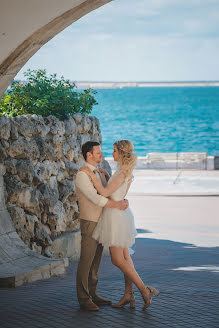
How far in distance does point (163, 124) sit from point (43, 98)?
82.6 meters

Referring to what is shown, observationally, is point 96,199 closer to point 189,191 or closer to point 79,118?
point 79,118

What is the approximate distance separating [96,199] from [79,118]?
4.96m

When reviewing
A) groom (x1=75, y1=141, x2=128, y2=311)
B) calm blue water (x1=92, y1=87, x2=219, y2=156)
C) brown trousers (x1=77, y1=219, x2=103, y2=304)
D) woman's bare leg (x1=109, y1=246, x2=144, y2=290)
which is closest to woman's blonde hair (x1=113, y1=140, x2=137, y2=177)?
groom (x1=75, y1=141, x2=128, y2=311)

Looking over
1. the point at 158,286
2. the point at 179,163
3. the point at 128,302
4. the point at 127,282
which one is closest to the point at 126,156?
the point at 127,282

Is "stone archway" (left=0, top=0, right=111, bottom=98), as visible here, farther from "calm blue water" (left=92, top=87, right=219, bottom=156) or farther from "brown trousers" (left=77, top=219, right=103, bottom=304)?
"calm blue water" (left=92, top=87, right=219, bottom=156)

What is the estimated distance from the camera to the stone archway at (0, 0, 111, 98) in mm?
6745

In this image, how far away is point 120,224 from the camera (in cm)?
636

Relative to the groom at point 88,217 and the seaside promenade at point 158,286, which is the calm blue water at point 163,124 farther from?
the groom at point 88,217

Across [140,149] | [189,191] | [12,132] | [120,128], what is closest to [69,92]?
[12,132]

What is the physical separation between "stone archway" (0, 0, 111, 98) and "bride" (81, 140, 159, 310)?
1.75 m

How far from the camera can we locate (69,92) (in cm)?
1133

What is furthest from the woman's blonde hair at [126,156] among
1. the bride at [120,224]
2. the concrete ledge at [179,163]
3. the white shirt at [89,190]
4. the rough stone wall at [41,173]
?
the concrete ledge at [179,163]

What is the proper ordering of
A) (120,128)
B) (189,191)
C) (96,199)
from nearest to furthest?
(96,199)
(189,191)
(120,128)

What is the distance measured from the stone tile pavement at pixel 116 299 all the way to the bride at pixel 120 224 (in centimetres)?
29
